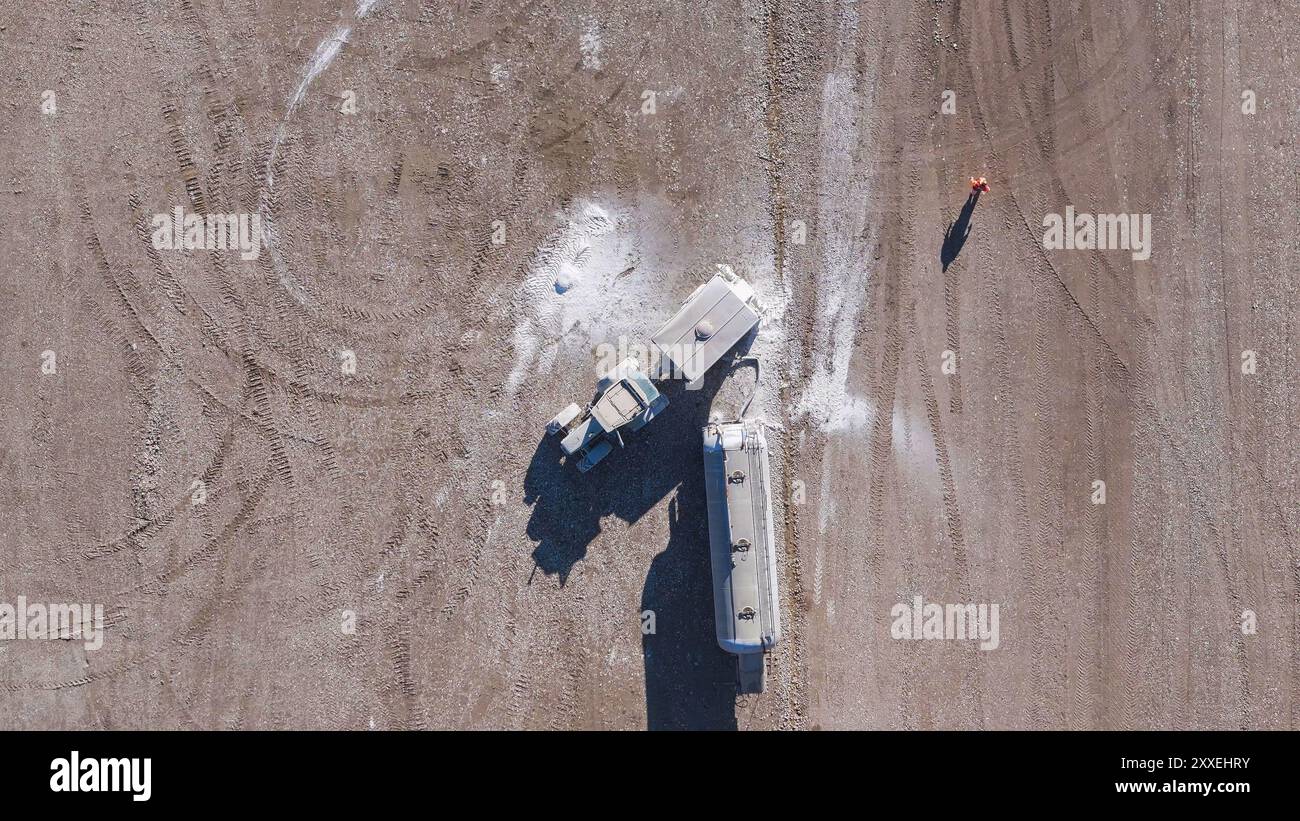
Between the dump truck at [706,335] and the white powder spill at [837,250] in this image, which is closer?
the dump truck at [706,335]

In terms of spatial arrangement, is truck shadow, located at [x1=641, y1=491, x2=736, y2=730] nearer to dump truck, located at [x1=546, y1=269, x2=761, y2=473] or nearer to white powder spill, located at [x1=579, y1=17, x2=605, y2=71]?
dump truck, located at [x1=546, y1=269, x2=761, y2=473]

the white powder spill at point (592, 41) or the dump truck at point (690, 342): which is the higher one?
the white powder spill at point (592, 41)

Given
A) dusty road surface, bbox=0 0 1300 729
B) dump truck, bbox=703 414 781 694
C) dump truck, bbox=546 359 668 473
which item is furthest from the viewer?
dusty road surface, bbox=0 0 1300 729

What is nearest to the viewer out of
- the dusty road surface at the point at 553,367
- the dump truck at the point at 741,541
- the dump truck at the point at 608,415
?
the dump truck at the point at 741,541

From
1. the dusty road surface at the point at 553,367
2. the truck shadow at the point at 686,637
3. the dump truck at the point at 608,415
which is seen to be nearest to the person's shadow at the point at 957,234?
the dusty road surface at the point at 553,367

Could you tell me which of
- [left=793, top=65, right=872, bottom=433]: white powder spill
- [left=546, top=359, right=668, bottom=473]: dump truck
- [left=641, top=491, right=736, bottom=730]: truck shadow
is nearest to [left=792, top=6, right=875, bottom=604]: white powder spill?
[left=793, top=65, right=872, bottom=433]: white powder spill

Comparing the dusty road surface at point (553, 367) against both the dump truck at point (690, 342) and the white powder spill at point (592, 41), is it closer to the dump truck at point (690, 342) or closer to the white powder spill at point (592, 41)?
the white powder spill at point (592, 41)

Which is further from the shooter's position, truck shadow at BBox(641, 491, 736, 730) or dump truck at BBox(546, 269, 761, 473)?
truck shadow at BBox(641, 491, 736, 730)
